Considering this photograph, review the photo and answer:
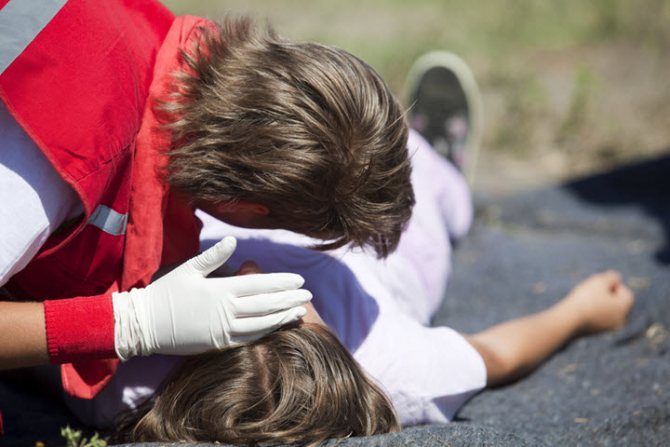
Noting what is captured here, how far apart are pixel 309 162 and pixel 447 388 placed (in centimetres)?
47

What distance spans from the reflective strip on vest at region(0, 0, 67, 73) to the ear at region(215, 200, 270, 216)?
32cm

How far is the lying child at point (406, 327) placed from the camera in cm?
121

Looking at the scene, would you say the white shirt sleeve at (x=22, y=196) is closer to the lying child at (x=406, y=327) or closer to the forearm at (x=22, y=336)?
the forearm at (x=22, y=336)

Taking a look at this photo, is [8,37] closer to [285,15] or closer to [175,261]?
[175,261]

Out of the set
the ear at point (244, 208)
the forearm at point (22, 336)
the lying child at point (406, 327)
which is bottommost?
the lying child at point (406, 327)

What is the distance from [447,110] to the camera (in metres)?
2.32

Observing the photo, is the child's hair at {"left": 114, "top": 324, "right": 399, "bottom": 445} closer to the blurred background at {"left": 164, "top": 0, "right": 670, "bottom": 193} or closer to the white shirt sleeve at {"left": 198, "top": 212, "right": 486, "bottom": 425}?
A: the white shirt sleeve at {"left": 198, "top": 212, "right": 486, "bottom": 425}

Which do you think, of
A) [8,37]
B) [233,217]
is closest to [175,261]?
[233,217]

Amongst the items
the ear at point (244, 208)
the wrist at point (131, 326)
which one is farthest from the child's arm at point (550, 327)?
the wrist at point (131, 326)

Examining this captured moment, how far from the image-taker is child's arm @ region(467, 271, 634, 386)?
57.5 inches

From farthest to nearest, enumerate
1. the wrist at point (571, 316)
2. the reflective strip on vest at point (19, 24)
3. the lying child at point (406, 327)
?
the wrist at point (571, 316) < the lying child at point (406, 327) < the reflective strip on vest at point (19, 24)

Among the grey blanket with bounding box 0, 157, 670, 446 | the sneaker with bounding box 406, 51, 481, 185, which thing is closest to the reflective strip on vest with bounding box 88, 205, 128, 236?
the grey blanket with bounding box 0, 157, 670, 446

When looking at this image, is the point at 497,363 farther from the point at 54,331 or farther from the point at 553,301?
the point at 54,331

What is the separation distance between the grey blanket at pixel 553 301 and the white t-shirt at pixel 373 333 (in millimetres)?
79
